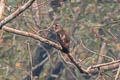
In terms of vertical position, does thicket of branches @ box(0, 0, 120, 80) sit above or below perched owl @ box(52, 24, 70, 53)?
below

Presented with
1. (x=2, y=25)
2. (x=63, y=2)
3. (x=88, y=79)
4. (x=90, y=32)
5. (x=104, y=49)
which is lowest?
(x=88, y=79)

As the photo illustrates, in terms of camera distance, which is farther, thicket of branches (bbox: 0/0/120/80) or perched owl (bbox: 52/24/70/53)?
thicket of branches (bbox: 0/0/120/80)

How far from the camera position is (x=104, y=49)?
210 inches

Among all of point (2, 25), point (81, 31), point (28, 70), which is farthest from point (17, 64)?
point (2, 25)

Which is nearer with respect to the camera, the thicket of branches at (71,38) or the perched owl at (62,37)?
the perched owl at (62,37)

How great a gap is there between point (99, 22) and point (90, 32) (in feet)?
0.88

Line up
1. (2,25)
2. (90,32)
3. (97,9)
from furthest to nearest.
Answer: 1. (97,9)
2. (90,32)
3. (2,25)

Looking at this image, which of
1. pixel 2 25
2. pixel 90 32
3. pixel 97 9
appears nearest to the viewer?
pixel 2 25

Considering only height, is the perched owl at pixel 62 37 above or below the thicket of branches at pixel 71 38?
above

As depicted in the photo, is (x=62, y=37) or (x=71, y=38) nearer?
(x=62, y=37)

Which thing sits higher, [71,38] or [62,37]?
[62,37]

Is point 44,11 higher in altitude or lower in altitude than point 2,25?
lower

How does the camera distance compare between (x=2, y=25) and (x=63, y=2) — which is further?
(x=63, y=2)

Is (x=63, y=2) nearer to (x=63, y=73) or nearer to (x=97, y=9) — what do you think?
(x=97, y=9)
